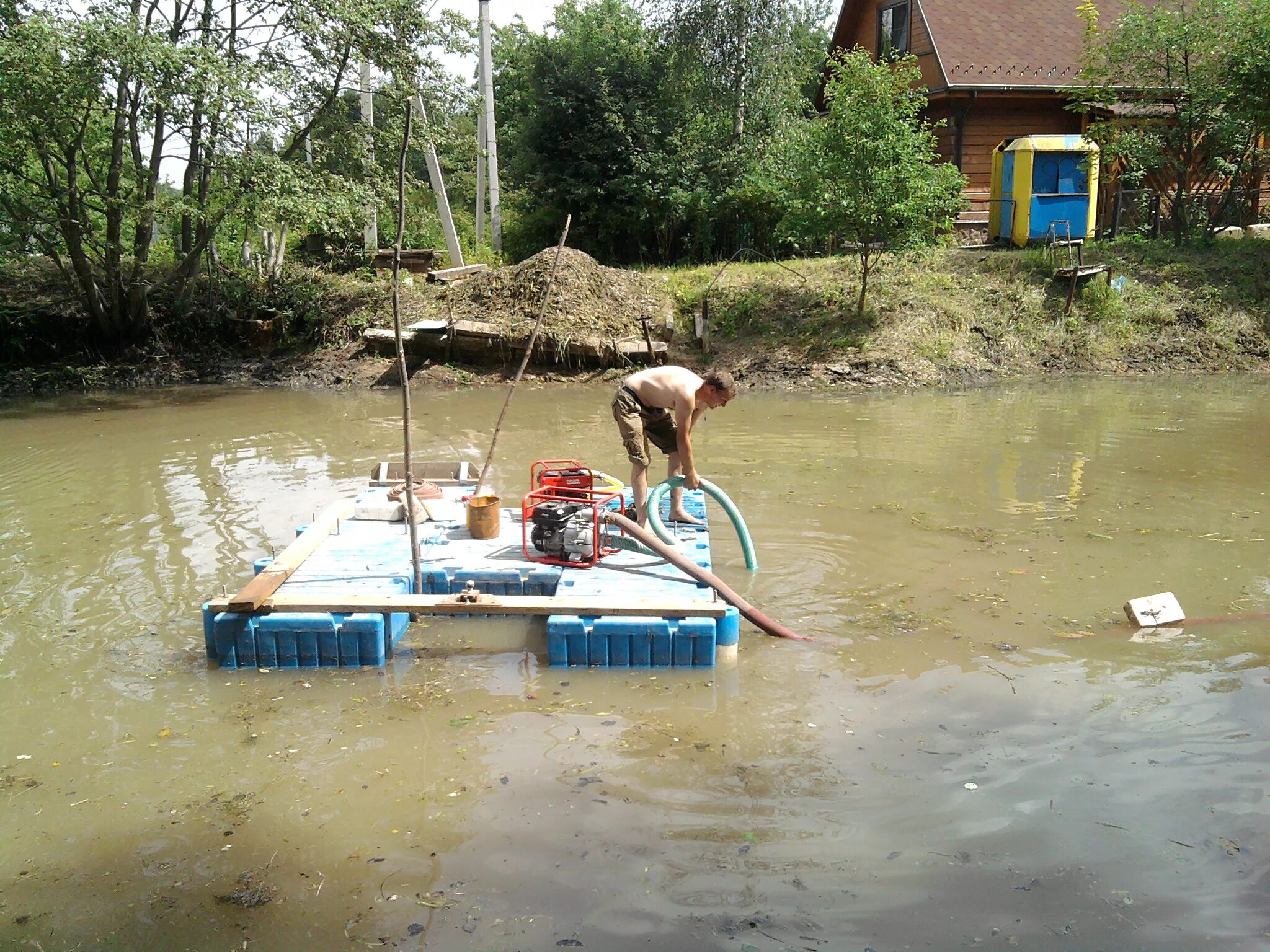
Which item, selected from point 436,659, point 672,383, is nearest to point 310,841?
point 436,659

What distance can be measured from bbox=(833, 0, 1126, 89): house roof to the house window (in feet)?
2.19

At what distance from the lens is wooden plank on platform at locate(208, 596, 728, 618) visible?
5844 millimetres

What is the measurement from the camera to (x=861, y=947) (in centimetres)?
351

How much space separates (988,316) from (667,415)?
11.5 metres

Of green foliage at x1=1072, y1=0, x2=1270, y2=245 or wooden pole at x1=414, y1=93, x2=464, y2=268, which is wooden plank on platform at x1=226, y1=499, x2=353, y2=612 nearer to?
wooden pole at x1=414, y1=93, x2=464, y2=268

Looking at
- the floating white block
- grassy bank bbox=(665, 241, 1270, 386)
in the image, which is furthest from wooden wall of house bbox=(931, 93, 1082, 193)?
the floating white block

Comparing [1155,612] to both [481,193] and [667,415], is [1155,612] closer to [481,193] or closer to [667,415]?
[667,415]

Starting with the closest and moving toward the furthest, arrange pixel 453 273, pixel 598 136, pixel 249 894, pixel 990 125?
pixel 249 894 < pixel 453 273 < pixel 990 125 < pixel 598 136

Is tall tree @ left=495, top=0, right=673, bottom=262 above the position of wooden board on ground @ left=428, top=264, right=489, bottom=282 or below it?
above

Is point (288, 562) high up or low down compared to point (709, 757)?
up

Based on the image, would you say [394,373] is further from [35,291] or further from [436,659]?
[436,659]

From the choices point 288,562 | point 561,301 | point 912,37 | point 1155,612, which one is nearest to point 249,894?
point 288,562

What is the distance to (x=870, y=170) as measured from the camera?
16.2 meters

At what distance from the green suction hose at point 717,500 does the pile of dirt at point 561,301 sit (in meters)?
9.78
